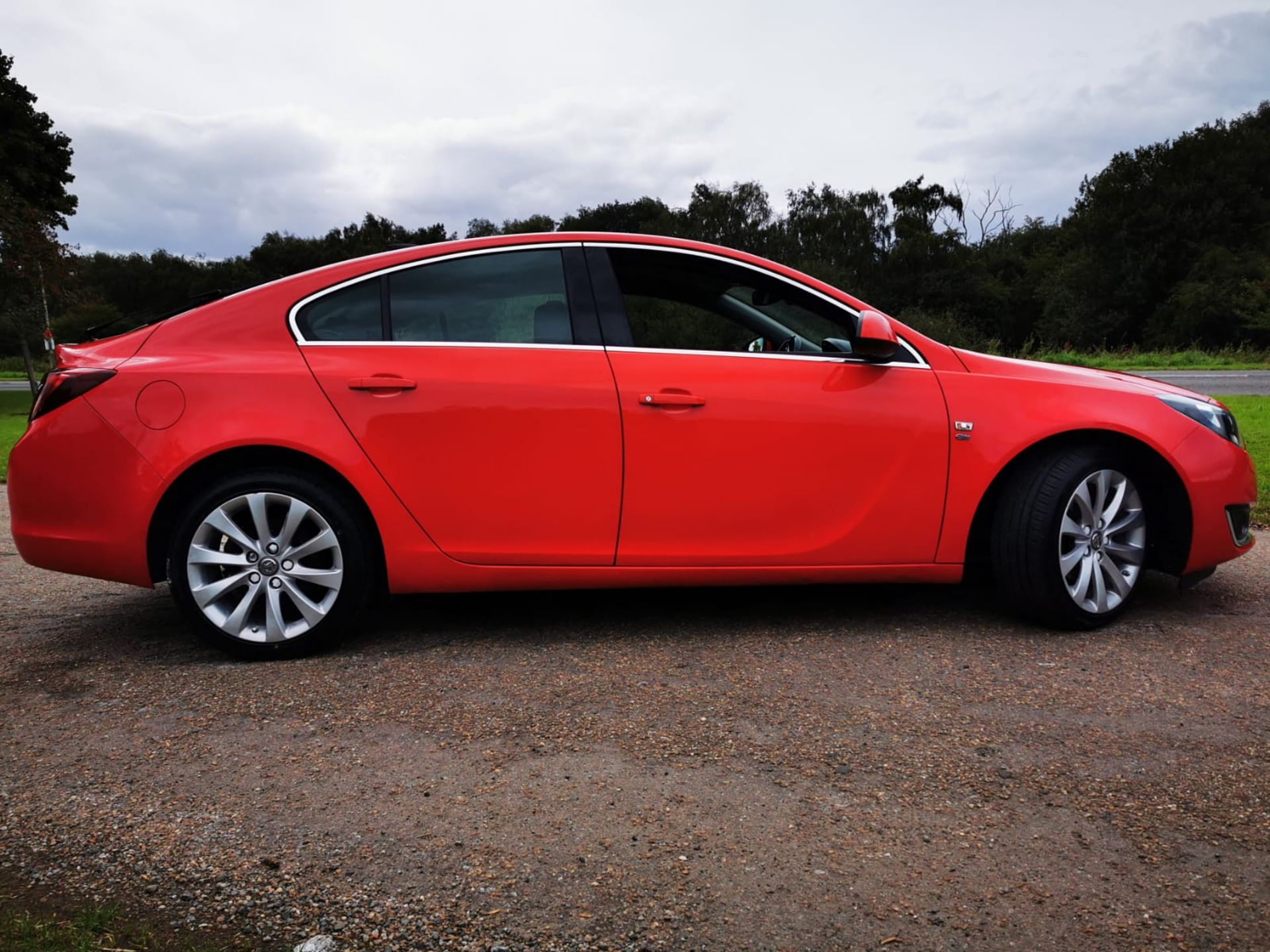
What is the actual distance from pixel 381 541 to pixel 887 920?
233 cm

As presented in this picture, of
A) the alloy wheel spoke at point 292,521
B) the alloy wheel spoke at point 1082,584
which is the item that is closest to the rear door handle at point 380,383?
the alloy wheel spoke at point 292,521

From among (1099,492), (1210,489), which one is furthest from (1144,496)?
(1099,492)

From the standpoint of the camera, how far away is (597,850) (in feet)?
7.47

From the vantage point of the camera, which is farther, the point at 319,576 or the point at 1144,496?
the point at 1144,496

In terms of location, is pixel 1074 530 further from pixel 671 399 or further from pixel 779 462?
pixel 671 399

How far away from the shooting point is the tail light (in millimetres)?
3574

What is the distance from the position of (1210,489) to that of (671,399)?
7.43ft

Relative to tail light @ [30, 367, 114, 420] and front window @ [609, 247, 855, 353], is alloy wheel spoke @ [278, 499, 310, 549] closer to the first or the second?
tail light @ [30, 367, 114, 420]

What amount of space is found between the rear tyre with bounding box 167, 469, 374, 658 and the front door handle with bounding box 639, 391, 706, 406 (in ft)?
3.83

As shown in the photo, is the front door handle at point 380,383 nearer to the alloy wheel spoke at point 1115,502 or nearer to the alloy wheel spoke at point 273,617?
the alloy wheel spoke at point 273,617

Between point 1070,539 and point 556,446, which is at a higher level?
point 556,446

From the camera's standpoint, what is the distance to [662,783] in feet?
8.63

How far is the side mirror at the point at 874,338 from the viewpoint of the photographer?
3.76 m

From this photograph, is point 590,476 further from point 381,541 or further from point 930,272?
point 930,272
